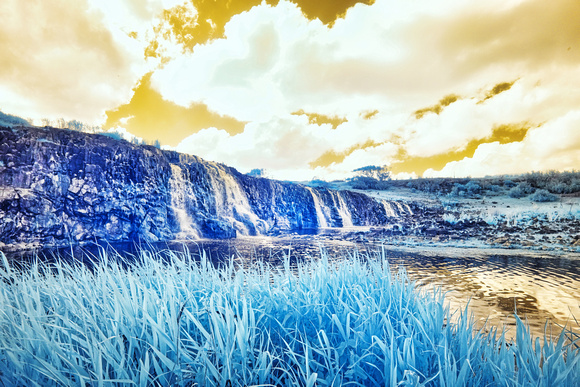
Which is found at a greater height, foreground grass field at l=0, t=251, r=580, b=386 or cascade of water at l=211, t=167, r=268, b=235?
cascade of water at l=211, t=167, r=268, b=235

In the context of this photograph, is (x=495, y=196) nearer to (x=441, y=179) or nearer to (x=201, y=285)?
(x=441, y=179)

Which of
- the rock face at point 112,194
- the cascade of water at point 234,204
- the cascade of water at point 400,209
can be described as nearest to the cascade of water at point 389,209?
the cascade of water at point 400,209

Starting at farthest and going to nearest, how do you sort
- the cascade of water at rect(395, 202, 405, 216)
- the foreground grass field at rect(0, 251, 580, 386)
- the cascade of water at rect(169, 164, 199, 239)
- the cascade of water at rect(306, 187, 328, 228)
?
the cascade of water at rect(395, 202, 405, 216) → the cascade of water at rect(306, 187, 328, 228) → the cascade of water at rect(169, 164, 199, 239) → the foreground grass field at rect(0, 251, 580, 386)

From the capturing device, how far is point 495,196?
26.1 metres

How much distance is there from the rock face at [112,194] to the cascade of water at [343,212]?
543 centimetres

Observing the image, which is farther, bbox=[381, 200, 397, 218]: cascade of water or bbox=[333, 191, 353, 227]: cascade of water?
bbox=[381, 200, 397, 218]: cascade of water

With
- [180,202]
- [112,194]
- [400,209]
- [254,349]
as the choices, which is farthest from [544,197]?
[112,194]

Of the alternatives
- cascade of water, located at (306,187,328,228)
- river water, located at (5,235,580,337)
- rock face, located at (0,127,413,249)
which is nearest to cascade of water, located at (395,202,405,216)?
cascade of water, located at (306,187,328,228)

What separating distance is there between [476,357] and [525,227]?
1265cm

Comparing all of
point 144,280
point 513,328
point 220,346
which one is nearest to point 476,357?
point 220,346

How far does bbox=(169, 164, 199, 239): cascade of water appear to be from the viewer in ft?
43.0

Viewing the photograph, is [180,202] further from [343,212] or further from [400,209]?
[400,209]

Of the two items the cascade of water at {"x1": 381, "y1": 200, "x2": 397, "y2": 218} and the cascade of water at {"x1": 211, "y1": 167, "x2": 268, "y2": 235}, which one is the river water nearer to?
the cascade of water at {"x1": 211, "y1": 167, "x2": 268, "y2": 235}

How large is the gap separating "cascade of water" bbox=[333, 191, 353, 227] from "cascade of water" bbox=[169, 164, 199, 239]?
39.4 ft
